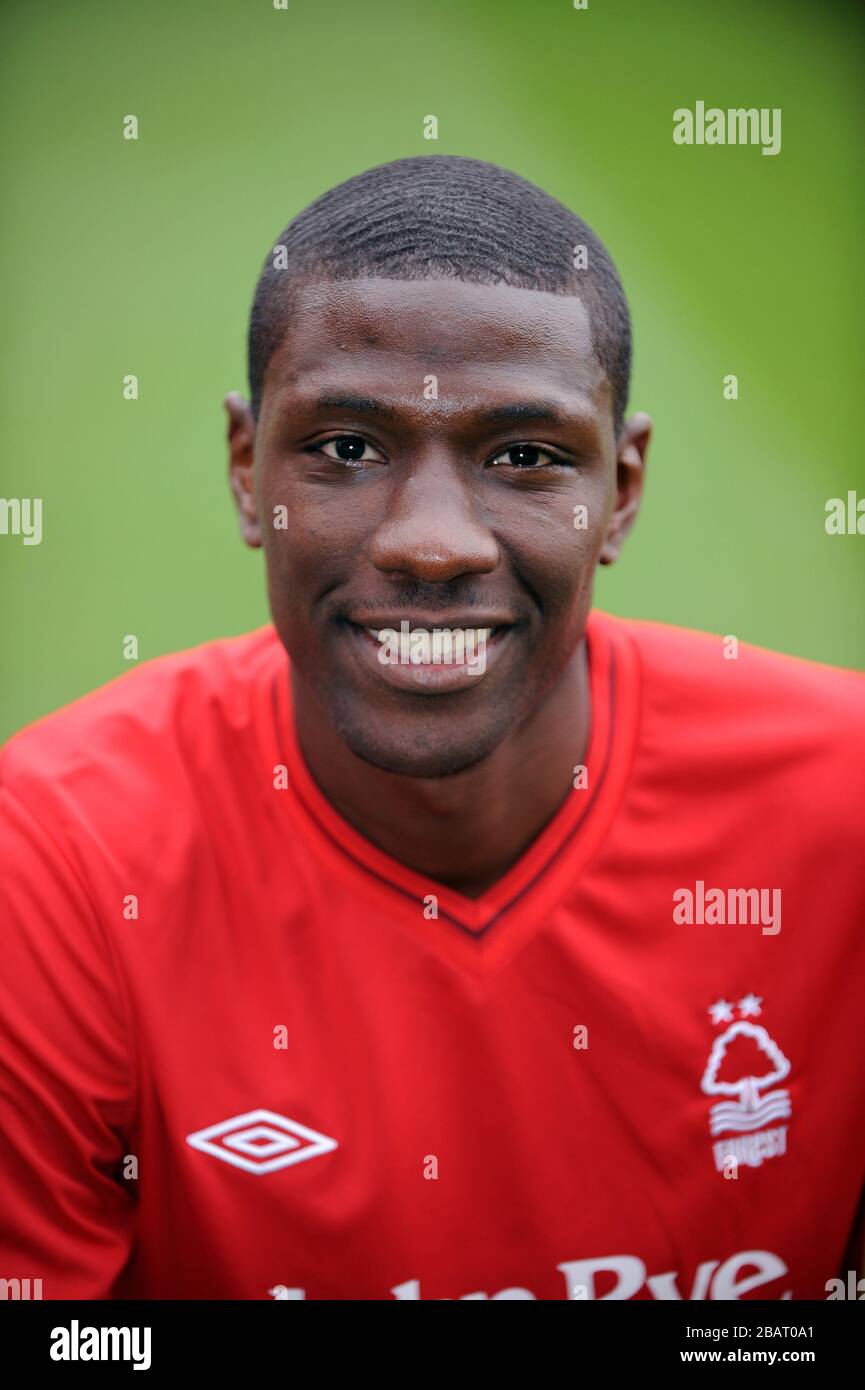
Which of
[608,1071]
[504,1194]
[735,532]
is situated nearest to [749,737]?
[608,1071]

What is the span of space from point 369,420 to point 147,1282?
987 mm

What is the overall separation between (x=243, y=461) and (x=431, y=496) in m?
0.39

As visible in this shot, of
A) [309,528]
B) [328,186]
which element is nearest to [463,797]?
[309,528]

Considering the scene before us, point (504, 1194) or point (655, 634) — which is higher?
point (655, 634)

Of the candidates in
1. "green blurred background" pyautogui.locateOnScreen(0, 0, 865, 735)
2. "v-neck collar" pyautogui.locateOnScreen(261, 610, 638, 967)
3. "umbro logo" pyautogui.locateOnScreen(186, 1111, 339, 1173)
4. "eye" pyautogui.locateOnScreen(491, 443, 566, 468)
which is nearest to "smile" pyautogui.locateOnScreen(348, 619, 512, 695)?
"eye" pyautogui.locateOnScreen(491, 443, 566, 468)

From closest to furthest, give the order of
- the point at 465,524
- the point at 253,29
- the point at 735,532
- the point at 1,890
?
the point at 465,524 < the point at 1,890 < the point at 253,29 < the point at 735,532

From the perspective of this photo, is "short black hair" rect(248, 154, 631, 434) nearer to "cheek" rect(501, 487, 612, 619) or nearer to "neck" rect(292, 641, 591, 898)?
"cheek" rect(501, 487, 612, 619)

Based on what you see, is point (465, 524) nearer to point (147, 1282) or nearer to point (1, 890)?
point (1, 890)

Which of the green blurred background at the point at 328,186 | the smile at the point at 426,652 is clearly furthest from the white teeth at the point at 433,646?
the green blurred background at the point at 328,186

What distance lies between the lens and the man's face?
1232mm

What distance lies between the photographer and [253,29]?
213 cm

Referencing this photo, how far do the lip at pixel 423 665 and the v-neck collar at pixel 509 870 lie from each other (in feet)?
0.86

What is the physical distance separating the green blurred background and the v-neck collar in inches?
42.4

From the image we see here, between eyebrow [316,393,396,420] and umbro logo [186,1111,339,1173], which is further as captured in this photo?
umbro logo [186,1111,339,1173]
